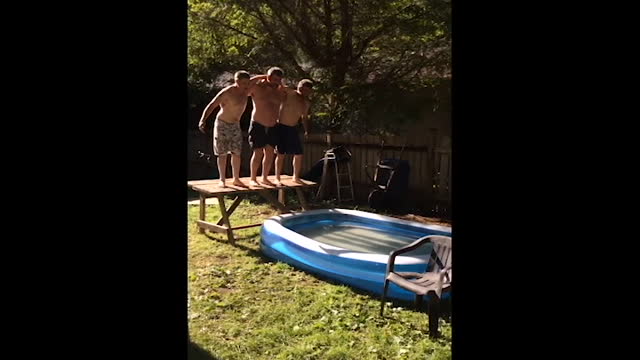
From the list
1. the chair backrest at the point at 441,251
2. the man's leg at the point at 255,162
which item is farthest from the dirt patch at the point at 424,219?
the chair backrest at the point at 441,251

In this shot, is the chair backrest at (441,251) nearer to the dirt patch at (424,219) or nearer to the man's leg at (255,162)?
the man's leg at (255,162)

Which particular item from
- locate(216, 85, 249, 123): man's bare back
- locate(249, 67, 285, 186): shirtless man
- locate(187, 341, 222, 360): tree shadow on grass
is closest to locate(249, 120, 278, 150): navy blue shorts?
locate(249, 67, 285, 186): shirtless man

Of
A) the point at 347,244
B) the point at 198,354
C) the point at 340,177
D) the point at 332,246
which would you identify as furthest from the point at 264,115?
the point at 198,354

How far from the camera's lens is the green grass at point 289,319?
402cm

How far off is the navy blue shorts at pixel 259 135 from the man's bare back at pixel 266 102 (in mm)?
75

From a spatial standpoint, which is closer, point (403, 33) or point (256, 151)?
point (256, 151)

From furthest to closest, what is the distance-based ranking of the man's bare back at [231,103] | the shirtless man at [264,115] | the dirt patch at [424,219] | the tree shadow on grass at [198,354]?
the dirt patch at [424,219]
the shirtless man at [264,115]
the man's bare back at [231,103]
the tree shadow on grass at [198,354]

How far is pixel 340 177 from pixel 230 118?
4.32 m

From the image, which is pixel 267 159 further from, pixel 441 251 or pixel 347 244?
pixel 441 251
